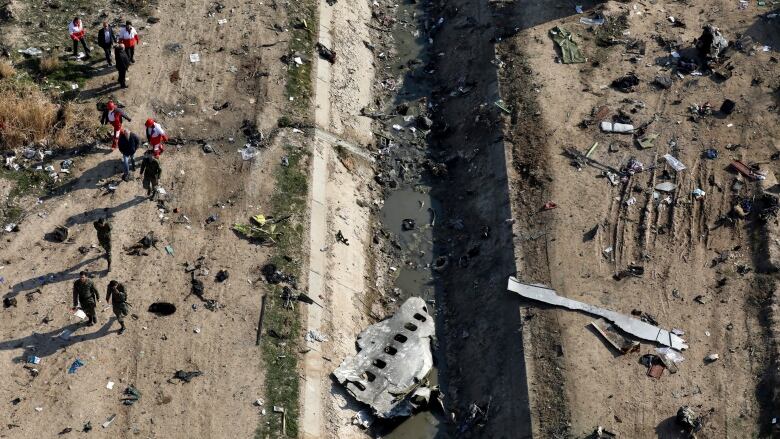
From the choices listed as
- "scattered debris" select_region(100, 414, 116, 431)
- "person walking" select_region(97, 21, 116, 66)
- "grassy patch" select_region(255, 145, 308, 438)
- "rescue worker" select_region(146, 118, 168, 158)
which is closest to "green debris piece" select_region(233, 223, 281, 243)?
"grassy patch" select_region(255, 145, 308, 438)

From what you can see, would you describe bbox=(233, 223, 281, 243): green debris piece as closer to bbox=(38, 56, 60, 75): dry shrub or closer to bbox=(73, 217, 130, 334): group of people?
bbox=(73, 217, 130, 334): group of people

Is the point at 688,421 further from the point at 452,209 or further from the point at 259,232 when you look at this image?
the point at 259,232

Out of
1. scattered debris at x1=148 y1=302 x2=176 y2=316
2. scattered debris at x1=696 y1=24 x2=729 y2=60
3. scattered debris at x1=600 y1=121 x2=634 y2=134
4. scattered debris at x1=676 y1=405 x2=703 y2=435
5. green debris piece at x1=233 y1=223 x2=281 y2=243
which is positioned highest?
scattered debris at x1=696 y1=24 x2=729 y2=60

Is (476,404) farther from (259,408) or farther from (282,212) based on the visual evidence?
(282,212)

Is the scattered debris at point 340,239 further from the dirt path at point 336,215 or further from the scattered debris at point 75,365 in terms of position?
the scattered debris at point 75,365

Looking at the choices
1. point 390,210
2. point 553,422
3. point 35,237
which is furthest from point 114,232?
point 553,422

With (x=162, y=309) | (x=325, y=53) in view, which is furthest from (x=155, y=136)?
(x=325, y=53)
